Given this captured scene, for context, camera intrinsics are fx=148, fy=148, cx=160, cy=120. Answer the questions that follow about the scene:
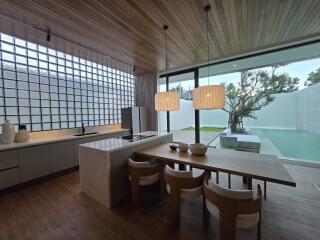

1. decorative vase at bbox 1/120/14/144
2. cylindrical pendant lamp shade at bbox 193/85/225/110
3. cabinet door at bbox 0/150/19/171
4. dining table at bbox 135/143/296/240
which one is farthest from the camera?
decorative vase at bbox 1/120/14/144

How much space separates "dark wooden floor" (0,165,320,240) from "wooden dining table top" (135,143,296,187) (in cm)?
74

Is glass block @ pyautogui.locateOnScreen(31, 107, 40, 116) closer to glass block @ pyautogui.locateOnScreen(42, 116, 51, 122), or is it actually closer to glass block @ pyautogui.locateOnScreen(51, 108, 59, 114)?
glass block @ pyautogui.locateOnScreen(42, 116, 51, 122)

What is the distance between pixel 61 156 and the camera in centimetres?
334

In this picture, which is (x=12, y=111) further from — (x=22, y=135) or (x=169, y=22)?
(x=169, y=22)

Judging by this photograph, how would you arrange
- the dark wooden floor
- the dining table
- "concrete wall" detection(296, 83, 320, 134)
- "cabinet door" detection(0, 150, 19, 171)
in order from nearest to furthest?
the dining table
the dark wooden floor
"cabinet door" detection(0, 150, 19, 171)
"concrete wall" detection(296, 83, 320, 134)

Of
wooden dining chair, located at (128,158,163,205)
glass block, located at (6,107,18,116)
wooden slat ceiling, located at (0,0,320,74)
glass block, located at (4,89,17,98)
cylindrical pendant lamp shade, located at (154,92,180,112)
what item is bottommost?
wooden dining chair, located at (128,158,163,205)

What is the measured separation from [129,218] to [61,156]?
234 centimetres

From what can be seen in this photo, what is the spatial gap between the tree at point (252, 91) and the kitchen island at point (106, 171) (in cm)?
307

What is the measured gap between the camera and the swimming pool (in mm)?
3512

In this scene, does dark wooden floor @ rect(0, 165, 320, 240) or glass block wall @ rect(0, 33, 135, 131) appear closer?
dark wooden floor @ rect(0, 165, 320, 240)

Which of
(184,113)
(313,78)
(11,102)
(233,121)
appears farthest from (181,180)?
(313,78)

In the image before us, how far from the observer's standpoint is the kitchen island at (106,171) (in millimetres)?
2121

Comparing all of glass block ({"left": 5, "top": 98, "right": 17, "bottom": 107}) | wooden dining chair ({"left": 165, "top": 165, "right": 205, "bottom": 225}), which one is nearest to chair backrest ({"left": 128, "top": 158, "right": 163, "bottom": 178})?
wooden dining chair ({"left": 165, "top": 165, "right": 205, "bottom": 225})

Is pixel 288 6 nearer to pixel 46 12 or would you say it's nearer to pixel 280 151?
pixel 280 151
